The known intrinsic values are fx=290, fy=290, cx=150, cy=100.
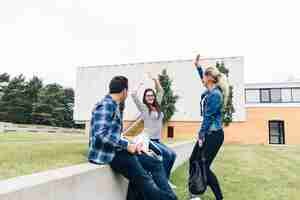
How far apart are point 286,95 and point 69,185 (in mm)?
24580

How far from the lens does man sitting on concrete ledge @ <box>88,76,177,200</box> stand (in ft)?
8.68

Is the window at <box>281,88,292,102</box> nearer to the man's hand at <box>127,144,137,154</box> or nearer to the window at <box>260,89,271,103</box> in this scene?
the window at <box>260,89,271,103</box>

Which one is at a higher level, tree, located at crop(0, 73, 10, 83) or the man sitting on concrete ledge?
tree, located at crop(0, 73, 10, 83)

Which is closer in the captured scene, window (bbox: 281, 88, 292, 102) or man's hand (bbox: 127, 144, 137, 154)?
man's hand (bbox: 127, 144, 137, 154)

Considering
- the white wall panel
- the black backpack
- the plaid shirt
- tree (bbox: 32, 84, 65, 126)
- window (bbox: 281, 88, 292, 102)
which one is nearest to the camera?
the plaid shirt

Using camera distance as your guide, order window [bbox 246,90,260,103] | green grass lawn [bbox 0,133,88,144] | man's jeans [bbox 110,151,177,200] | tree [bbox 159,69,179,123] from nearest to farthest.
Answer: man's jeans [bbox 110,151,177,200]
green grass lawn [bbox 0,133,88,144]
tree [bbox 159,69,179,123]
window [bbox 246,90,260,103]

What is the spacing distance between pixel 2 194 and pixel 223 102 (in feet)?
9.09

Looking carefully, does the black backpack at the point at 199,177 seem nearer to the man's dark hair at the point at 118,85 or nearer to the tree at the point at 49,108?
the man's dark hair at the point at 118,85

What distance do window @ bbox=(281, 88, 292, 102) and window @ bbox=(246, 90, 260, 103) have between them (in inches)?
76.6

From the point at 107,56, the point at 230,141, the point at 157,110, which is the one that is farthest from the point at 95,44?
the point at 157,110

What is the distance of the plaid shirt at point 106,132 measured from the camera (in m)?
2.63

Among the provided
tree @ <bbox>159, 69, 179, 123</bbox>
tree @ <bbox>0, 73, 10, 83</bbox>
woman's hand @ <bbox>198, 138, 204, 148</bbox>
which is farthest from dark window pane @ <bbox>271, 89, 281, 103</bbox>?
tree @ <bbox>0, 73, 10, 83</bbox>

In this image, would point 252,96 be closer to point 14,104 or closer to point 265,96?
point 265,96

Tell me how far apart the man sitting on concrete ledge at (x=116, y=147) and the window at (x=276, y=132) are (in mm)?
23118
